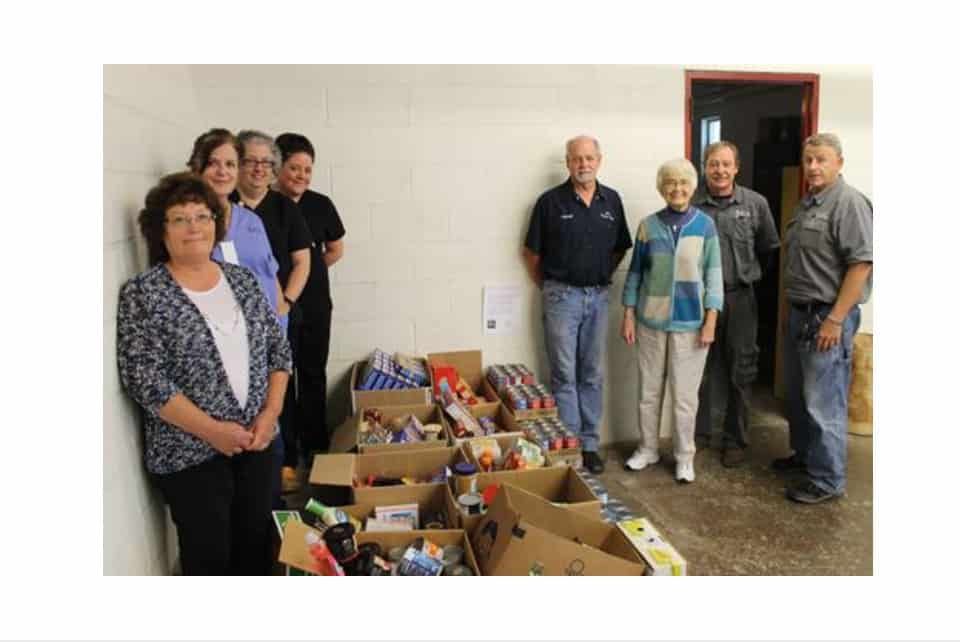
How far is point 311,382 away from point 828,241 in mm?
2278

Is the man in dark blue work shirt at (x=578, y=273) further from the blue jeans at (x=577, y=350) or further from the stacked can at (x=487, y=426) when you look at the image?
the stacked can at (x=487, y=426)

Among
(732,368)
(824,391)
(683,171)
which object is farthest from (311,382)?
(824,391)

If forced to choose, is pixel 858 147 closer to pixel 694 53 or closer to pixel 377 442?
pixel 694 53

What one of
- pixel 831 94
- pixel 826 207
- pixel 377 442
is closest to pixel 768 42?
pixel 826 207

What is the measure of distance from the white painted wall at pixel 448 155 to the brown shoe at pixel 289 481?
473mm

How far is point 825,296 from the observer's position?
2854 millimetres

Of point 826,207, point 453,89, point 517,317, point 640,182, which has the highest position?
point 453,89

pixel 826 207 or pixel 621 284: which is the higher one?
pixel 826 207

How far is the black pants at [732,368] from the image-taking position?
11.3 feet

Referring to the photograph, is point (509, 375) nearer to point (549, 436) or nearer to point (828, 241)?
point (549, 436)

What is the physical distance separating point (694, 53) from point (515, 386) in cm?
172

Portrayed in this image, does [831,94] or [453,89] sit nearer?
[453,89]

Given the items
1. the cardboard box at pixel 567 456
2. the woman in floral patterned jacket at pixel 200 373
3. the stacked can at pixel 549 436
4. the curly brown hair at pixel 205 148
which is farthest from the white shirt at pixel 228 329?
the cardboard box at pixel 567 456

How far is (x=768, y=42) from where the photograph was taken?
1.87 metres
